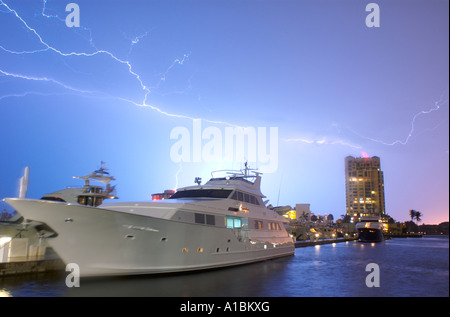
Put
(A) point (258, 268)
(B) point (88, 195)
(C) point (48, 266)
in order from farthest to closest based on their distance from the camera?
(B) point (88, 195) < (A) point (258, 268) < (C) point (48, 266)

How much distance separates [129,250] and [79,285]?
92.3 inches

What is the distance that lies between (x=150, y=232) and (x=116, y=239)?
144cm

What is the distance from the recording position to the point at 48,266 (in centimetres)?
1584

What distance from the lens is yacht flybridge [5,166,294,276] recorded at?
12.4 metres
